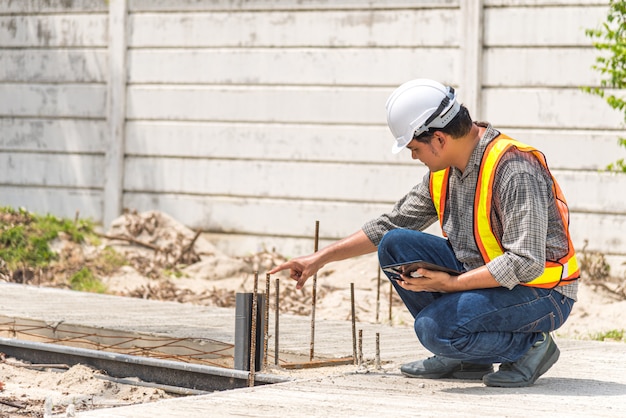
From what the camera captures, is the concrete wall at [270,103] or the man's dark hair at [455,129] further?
the concrete wall at [270,103]

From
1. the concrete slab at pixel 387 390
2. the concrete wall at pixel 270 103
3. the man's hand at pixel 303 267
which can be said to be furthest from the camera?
the concrete wall at pixel 270 103

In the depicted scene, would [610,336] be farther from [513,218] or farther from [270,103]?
[270,103]

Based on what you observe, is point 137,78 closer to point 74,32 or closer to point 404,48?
point 74,32

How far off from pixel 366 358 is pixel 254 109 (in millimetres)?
4882

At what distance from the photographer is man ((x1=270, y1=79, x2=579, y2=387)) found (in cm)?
386

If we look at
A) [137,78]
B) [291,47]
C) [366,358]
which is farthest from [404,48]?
[366,358]

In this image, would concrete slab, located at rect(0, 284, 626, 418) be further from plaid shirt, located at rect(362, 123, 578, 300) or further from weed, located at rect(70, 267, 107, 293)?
weed, located at rect(70, 267, 107, 293)

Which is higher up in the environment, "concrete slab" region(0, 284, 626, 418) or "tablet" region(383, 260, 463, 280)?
"tablet" region(383, 260, 463, 280)

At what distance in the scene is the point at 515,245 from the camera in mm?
3807

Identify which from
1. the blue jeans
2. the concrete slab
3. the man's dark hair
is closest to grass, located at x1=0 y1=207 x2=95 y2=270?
the concrete slab

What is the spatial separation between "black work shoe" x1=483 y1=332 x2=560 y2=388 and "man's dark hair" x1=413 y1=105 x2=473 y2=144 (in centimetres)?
86

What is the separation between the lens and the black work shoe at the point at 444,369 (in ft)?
14.2

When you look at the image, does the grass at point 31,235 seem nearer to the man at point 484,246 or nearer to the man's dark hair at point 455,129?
the man at point 484,246

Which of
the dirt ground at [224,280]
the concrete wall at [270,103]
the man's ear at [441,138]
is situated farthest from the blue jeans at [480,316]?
the concrete wall at [270,103]
